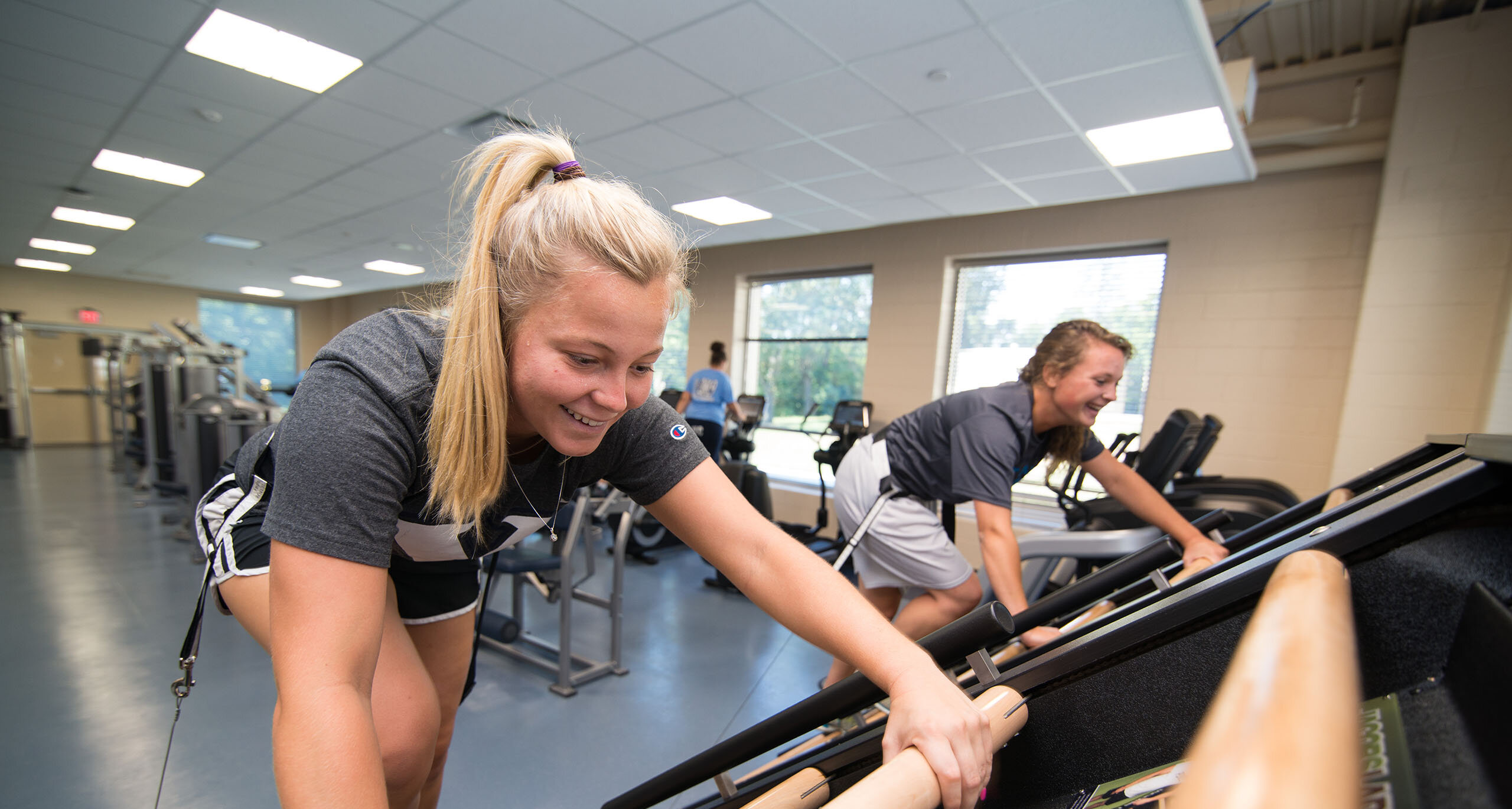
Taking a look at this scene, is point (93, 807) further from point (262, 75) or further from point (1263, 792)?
point (262, 75)

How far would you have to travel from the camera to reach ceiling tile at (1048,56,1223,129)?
8.55ft

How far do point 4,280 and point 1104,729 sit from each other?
1420 centimetres

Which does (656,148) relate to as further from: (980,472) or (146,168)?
(146,168)

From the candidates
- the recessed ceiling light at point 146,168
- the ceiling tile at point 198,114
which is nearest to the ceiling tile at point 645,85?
the ceiling tile at point 198,114

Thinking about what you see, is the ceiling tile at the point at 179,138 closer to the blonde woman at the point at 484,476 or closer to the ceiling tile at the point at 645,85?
the ceiling tile at the point at 645,85

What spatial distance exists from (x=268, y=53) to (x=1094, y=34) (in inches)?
139

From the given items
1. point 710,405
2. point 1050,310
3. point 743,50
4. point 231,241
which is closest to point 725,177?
point 743,50

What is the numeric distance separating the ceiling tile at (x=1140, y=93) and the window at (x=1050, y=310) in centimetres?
162

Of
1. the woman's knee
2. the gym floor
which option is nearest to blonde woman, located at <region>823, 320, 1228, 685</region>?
the gym floor

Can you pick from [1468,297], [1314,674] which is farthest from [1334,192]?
[1314,674]

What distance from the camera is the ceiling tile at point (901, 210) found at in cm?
455

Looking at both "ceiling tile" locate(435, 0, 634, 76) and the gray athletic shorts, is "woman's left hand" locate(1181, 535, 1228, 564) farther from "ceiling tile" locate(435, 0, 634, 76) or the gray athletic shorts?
"ceiling tile" locate(435, 0, 634, 76)

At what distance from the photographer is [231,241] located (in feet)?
22.2

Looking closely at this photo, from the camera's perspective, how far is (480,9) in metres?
2.40
